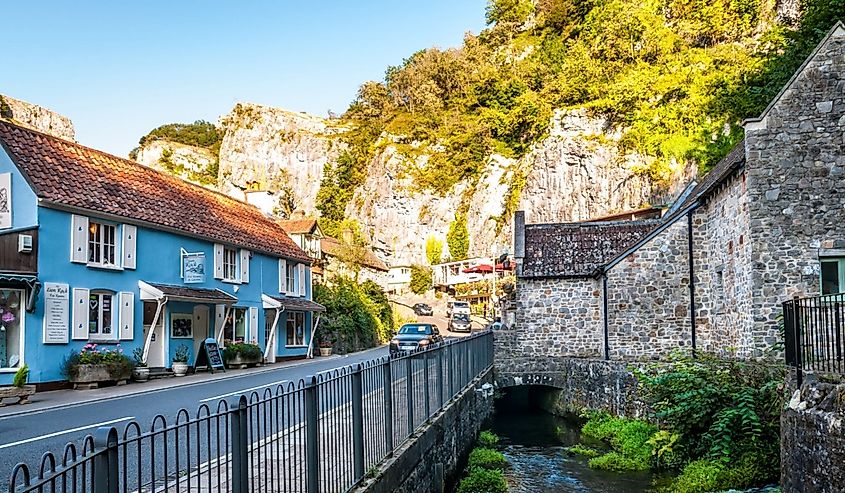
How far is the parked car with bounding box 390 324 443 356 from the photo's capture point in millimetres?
28172

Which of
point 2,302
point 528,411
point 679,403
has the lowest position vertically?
point 528,411

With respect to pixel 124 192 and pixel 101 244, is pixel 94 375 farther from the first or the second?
pixel 124 192

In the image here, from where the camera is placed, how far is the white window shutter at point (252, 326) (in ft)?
106

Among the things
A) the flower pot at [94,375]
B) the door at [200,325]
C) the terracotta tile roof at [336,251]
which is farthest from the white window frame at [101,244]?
the terracotta tile roof at [336,251]

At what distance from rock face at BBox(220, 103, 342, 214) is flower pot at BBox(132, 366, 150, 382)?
68.1 metres

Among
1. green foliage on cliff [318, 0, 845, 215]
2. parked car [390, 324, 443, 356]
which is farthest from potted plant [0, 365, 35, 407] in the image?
green foliage on cliff [318, 0, 845, 215]

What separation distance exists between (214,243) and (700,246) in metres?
18.9

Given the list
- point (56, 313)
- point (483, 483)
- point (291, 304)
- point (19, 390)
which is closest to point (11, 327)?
point (56, 313)

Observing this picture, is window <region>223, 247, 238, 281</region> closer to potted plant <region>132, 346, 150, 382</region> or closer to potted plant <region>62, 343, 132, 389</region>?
potted plant <region>132, 346, 150, 382</region>

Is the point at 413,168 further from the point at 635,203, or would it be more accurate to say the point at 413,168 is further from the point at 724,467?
the point at 724,467

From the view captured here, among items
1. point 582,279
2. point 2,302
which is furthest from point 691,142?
point 2,302

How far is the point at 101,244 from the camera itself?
78.0 ft

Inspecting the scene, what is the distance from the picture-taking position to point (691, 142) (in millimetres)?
50562

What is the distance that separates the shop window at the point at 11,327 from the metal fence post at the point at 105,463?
19.5m
